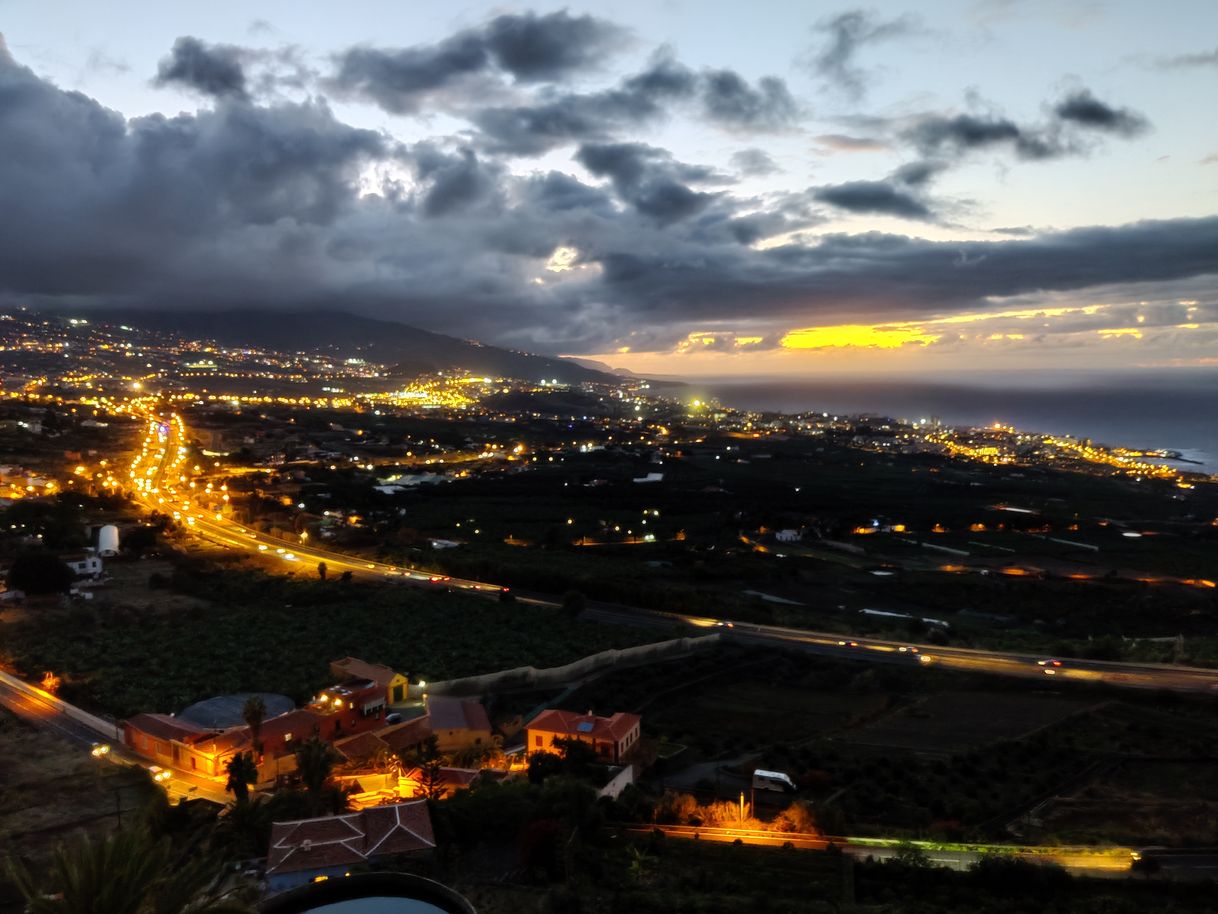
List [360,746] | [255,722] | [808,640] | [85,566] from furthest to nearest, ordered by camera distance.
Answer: [85,566], [808,640], [360,746], [255,722]

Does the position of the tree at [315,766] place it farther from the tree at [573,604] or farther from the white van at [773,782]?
the tree at [573,604]

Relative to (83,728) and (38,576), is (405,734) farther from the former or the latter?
(38,576)

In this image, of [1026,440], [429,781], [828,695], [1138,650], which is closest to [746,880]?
[429,781]

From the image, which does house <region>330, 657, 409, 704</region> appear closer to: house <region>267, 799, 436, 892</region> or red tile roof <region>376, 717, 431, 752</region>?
red tile roof <region>376, 717, 431, 752</region>

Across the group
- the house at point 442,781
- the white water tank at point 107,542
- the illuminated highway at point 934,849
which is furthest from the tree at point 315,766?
the white water tank at point 107,542

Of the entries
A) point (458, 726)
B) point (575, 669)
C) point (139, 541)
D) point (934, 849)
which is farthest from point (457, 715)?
point (139, 541)

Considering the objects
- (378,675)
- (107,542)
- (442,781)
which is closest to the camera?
(442,781)
